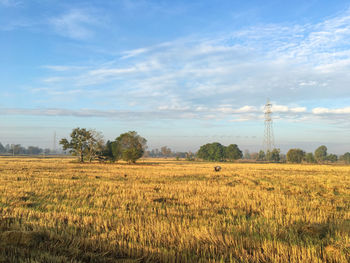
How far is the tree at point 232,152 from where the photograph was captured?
145712 mm

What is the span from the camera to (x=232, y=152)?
148m

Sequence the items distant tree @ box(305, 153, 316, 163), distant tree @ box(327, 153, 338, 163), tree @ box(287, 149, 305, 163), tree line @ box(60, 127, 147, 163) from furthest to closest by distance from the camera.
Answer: distant tree @ box(327, 153, 338, 163) < distant tree @ box(305, 153, 316, 163) < tree @ box(287, 149, 305, 163) < tree line @ box(60, 127, 147, 163)

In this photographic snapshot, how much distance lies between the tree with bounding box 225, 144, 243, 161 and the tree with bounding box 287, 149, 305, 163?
2690 centimetres

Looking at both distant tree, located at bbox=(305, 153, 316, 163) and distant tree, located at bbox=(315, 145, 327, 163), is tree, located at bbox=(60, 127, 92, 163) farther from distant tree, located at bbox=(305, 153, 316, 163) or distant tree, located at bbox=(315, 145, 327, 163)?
distant tree, located at bbox=(315, 145, 327, 163)

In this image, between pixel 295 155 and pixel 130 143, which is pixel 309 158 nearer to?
pixel 295 155

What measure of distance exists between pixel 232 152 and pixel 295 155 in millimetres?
33686

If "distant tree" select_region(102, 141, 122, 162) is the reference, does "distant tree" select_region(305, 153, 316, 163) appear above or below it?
below

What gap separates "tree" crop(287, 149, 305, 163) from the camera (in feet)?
436

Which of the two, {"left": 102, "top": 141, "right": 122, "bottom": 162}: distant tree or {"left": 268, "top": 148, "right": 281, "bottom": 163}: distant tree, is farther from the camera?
{"left": 268, "top": 148, "right": 281, "bottom": 163}: distant tree

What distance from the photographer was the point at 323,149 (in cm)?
18975

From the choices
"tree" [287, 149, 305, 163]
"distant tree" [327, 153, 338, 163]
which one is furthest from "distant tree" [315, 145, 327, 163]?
"tree" [287, 149, 305, 163]

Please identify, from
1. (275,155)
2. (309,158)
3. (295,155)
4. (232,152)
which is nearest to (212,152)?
(232,152)

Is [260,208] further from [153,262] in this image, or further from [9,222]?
[9,222]

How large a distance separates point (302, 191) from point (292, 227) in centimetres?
1073
